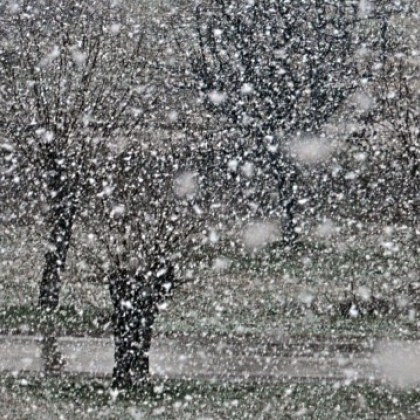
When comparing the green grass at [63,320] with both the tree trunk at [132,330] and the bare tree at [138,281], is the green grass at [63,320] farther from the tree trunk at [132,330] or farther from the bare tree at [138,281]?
the tree trunk at [132,330]

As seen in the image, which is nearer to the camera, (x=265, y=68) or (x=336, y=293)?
(x=336, y=293)

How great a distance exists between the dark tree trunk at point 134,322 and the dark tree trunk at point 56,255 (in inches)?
179

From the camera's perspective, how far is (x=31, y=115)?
17.0 metres

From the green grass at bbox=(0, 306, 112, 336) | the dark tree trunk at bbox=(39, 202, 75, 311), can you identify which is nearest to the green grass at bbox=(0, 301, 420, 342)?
the green grass at bbox=(0, 306, 112, 336)

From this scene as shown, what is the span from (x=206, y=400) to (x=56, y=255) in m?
6.33

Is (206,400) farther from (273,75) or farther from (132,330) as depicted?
(273,75)

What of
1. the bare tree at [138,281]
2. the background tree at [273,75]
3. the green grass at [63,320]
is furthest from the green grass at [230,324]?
the background tree at [273,75]

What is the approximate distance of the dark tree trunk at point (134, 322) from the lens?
1054 centimetres

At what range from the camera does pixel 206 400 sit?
995 centimetres

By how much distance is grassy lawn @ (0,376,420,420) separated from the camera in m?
9.23

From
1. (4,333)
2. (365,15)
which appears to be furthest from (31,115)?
(365,15)

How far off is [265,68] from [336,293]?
858 centimetres

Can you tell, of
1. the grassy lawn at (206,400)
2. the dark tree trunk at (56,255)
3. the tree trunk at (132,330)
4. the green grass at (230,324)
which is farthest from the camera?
the dark tree trunk at (56,255)

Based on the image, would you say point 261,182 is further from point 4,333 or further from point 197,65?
point 4,333
